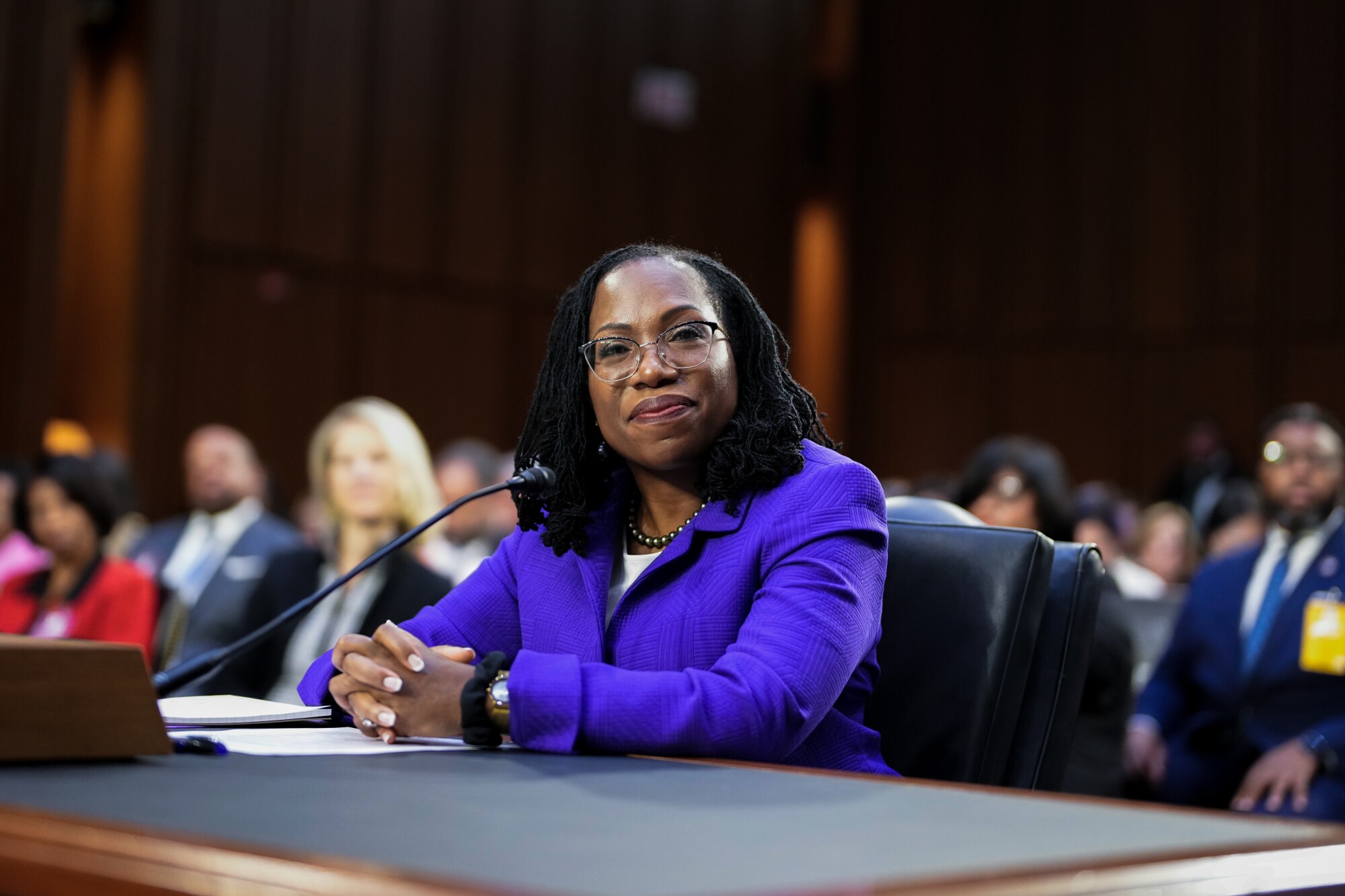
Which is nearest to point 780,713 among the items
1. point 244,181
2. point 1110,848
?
point 1110,848

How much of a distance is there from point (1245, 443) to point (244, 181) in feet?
21.5

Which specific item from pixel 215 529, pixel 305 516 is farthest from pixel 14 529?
pixel 305 516

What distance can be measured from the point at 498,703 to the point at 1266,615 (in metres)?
2.72

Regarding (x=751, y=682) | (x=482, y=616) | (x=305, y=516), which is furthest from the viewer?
(x=305, y=516)

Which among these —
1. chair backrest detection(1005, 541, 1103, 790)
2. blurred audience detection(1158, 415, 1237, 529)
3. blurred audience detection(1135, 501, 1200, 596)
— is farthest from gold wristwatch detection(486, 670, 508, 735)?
blurred audience detection(1158, 415, 1237, 529)

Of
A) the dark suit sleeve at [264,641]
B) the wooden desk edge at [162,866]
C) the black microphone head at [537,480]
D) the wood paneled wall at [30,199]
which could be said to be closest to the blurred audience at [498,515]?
the dark suit sleeve at [264,641]

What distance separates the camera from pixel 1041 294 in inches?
418

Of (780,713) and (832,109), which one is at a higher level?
(832,109)

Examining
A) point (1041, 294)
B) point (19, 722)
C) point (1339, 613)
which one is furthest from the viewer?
point (1041, 294)

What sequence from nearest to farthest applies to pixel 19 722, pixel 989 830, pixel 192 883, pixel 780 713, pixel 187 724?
pixel 192 883
pixel 989 830
pixel 19 722
pixel 780 713
pixel 187 724

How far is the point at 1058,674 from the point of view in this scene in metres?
1.79

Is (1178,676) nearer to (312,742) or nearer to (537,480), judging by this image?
(537,480)

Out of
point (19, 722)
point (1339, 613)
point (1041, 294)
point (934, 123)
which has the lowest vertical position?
point (1339, 613)

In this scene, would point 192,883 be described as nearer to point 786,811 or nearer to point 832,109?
point 786,811
